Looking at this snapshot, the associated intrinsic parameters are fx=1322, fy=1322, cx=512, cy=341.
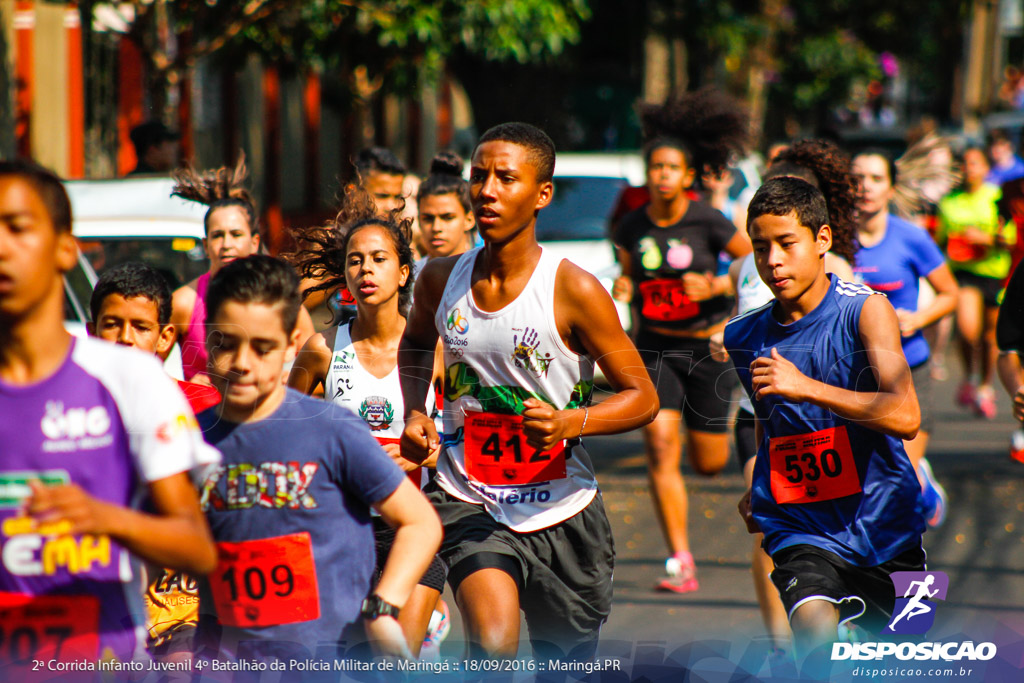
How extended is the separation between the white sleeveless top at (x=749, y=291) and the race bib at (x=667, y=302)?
1240mm

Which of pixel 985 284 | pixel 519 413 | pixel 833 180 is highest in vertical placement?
pixel 833 180

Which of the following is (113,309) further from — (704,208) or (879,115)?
(879,115)

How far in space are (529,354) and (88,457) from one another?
1.61 metres

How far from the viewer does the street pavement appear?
211 inches

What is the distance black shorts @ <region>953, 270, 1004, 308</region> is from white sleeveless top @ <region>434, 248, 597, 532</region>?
24.6 feet

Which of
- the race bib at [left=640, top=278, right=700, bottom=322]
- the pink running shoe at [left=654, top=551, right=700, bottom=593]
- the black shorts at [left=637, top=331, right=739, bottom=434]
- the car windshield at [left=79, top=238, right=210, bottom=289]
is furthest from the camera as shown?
the car windshield at [left=79, top=238, right=210, bottom=289]

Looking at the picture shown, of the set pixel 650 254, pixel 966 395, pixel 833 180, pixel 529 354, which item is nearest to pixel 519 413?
pixel 529 354

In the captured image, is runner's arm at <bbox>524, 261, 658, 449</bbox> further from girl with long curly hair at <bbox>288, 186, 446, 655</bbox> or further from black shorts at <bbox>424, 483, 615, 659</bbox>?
girl with long curly hair at <bbox>288, 186, 446, 655</bbox>

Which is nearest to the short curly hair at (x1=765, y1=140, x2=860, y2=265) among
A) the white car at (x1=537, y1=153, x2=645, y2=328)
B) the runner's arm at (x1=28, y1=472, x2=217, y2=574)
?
the runner's arm at (x1=28, y1=472, x2=217, y2=574)

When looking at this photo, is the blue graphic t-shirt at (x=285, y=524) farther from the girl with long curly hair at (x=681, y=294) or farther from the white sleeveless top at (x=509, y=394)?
the girl with long curly hair at (x=681, y=294)

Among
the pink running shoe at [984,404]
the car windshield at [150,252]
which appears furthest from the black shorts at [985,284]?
the car windshield at [150,252]

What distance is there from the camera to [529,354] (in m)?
3.79

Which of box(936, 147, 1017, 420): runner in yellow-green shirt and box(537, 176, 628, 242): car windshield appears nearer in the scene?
box(936, 147, 1017, 420): runner in yellow-green shirt

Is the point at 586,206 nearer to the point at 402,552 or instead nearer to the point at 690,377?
the point at 690,377
